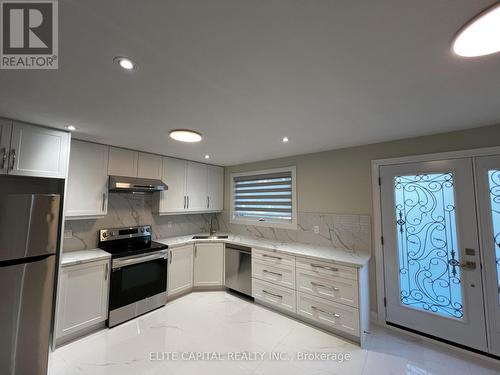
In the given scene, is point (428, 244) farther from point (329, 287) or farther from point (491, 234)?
point (329, 287)

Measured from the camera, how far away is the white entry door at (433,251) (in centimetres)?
214

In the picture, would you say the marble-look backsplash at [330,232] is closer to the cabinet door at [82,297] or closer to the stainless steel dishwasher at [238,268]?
the stainless steel dishwasher at [238,268]

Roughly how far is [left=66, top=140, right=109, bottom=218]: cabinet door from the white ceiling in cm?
57

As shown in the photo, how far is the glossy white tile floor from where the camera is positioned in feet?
6.27

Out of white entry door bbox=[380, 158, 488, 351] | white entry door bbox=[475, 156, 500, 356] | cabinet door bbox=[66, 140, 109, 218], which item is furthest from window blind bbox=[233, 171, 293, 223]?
cabinet door bbox=[66, 140, 109, 218]

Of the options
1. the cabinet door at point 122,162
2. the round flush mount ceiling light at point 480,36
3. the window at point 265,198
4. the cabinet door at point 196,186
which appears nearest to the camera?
the round flush mount ceiling light at point 480,36

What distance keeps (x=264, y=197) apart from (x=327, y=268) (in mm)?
1787

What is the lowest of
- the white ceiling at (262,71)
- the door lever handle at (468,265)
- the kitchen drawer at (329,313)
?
the kitchen drawer at (329,313)

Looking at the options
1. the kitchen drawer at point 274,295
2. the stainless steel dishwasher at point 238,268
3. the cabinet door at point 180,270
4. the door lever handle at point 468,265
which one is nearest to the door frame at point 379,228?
the door lever handle at point 468,265

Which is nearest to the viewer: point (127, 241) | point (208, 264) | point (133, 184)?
point (133, 184)

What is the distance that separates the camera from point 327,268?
2.47 meters

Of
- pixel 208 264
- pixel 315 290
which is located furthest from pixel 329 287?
pixel 208 264

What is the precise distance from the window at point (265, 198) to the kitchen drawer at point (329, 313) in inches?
45.2

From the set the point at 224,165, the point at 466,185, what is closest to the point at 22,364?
the point at 224,165
